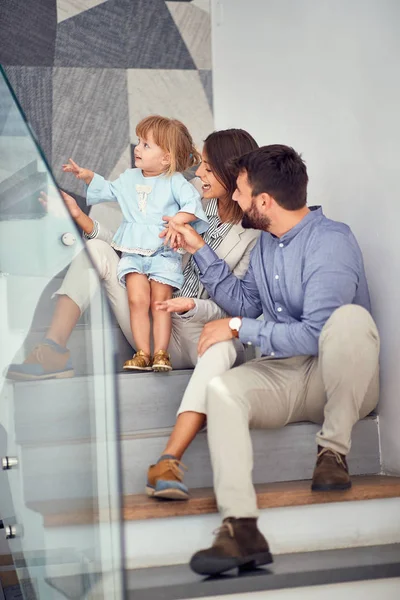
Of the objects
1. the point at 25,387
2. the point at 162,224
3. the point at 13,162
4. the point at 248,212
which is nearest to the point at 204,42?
the point at 162,224

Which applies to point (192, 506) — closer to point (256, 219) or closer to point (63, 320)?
point (63, 320)

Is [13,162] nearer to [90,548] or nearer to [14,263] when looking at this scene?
[14,263]

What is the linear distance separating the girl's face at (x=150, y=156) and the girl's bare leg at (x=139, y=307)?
47 centimetres

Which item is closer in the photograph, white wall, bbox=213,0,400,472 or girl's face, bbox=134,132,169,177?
white wall, bbox=213,0,400,472

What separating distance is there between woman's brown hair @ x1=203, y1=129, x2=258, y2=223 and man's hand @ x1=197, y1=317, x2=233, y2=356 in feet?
2.09

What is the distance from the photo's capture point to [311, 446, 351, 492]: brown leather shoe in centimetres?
237

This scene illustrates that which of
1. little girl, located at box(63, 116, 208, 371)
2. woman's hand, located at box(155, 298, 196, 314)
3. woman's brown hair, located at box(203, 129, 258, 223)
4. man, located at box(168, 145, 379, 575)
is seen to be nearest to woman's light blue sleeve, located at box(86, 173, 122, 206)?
little girl, located at box(63, 116, 208, 371)

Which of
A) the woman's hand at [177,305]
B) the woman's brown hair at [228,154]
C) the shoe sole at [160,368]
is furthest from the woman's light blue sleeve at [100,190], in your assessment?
the shoe sole at [160,368]

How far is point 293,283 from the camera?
8.58ft

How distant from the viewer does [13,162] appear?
7.64 ft

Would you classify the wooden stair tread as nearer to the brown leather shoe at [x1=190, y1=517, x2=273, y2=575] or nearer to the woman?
the woman

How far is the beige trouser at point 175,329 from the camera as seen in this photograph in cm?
216

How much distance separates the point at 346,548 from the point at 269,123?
2.13 meters

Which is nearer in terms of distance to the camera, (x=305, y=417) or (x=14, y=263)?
(x=14, y=263)
